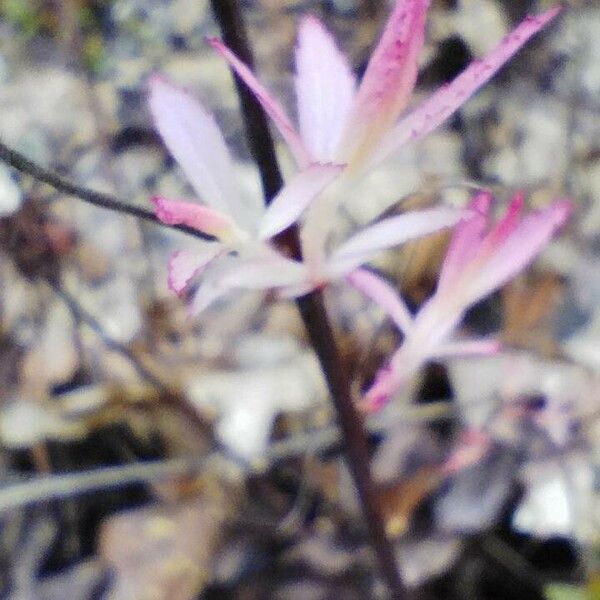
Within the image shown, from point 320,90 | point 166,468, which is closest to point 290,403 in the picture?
point 166,468

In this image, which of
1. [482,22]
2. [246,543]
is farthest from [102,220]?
[482,22]

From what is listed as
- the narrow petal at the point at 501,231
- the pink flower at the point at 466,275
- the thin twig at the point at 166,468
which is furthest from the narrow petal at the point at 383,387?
the thin twig at the point at 166,468

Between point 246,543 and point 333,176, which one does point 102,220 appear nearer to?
point 246,543

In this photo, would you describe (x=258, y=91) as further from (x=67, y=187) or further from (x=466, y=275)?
(x=466, y=275)

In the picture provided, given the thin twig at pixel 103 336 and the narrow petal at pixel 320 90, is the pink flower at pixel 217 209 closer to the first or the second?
the narrow petal at pixel 320 90

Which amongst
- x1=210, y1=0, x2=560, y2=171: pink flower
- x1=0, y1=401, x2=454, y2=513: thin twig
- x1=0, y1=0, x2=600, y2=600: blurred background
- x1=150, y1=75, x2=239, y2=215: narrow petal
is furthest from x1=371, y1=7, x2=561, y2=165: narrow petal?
x1=0, y1=401, x2=454, y2=513: thin twig
